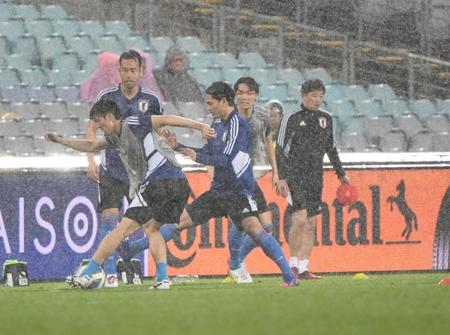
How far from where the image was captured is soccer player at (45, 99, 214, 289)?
39.5 ft

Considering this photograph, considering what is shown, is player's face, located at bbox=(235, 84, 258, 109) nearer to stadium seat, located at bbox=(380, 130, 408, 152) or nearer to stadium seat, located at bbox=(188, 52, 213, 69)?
stadium seat, located at bbox=(380, 130, 408, 152)

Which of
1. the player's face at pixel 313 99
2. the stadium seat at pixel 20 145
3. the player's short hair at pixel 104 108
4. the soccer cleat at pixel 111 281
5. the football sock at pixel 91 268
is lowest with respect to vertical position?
the soccer cleat at pixel 111 281

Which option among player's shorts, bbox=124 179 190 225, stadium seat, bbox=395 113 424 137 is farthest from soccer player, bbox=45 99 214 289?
stadium seat, bbox=395 113 424 137

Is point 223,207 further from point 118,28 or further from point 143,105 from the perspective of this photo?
point 118,28

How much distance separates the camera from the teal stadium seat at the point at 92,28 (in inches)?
822

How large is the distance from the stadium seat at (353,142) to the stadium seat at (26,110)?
4.11m

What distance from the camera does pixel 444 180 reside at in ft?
54.2


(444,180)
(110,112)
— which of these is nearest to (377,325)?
(110,112)

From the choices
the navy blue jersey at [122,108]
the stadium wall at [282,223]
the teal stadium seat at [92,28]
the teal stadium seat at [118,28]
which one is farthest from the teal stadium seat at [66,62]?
the navy blue jersey at [122,108]

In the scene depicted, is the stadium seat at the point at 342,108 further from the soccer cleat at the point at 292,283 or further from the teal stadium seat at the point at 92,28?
the soccer cleat at the point at 292,283

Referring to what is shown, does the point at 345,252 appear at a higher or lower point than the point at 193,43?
lower

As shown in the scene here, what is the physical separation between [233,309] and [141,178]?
2829 mm

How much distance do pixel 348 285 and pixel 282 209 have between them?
301 cm

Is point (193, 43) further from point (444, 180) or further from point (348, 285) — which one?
point (348, 285)
